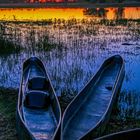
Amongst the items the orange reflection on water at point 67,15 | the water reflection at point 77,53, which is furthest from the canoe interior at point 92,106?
the orange reflection on water at point 67,15

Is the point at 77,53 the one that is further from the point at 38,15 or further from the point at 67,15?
the point at 38,15

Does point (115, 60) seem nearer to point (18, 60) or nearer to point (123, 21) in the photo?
point (18, 60)

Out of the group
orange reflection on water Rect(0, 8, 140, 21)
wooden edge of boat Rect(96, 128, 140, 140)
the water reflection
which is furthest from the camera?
orange reflection on water Rect(0, 8, 140, 21)

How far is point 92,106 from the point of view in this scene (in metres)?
10.9

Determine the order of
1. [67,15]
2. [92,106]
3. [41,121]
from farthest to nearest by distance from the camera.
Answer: [67,15]
[92,106]
[41,121]

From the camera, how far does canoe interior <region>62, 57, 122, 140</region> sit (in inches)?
353

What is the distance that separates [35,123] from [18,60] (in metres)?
9.04

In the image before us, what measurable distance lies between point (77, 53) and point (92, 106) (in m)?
8.37

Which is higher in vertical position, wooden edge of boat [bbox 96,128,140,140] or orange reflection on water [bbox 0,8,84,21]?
wooden edge of boat [bbox 96,128,140,140]

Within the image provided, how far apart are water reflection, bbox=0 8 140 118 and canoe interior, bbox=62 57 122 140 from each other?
50 centimetres

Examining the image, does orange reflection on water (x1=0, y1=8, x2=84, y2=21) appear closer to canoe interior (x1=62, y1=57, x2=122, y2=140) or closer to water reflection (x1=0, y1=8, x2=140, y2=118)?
water reflection (x1=0, y1=8, x2=140, y2=118)

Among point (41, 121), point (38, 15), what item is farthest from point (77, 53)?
point (38, 15)

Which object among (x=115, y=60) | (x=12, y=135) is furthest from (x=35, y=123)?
(x=115, y=60)

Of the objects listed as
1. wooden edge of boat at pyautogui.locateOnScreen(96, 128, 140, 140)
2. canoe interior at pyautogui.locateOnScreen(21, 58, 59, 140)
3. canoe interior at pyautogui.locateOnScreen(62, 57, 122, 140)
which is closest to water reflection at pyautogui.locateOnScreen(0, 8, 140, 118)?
canoe interior at pyautogui.locateOnScreen(62, 57, 122, 140)
